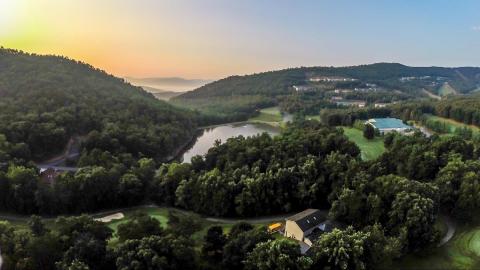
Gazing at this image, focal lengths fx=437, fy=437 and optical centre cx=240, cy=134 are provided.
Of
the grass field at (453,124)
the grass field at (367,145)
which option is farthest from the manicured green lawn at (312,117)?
the grass field at (367,145)

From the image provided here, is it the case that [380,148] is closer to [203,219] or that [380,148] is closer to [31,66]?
[203,219]

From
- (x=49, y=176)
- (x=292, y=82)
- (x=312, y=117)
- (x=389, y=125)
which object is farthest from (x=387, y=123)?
(x=292, y=82)

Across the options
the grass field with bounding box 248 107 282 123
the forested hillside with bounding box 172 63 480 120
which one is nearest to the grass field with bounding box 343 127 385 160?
the grass field with bounding box 248 107 282 123

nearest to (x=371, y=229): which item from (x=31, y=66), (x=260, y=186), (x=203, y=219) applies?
(x=260, y=186)

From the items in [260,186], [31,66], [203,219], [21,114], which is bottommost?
[203,219]

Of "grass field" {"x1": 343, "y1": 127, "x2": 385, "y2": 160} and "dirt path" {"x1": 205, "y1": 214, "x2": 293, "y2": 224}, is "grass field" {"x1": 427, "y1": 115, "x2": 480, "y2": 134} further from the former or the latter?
"dirt path" {"x1": 205, "y1": 214, "x2": 293, "y2": 224}

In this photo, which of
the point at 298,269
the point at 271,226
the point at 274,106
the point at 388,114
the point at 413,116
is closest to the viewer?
the point at 298,269
